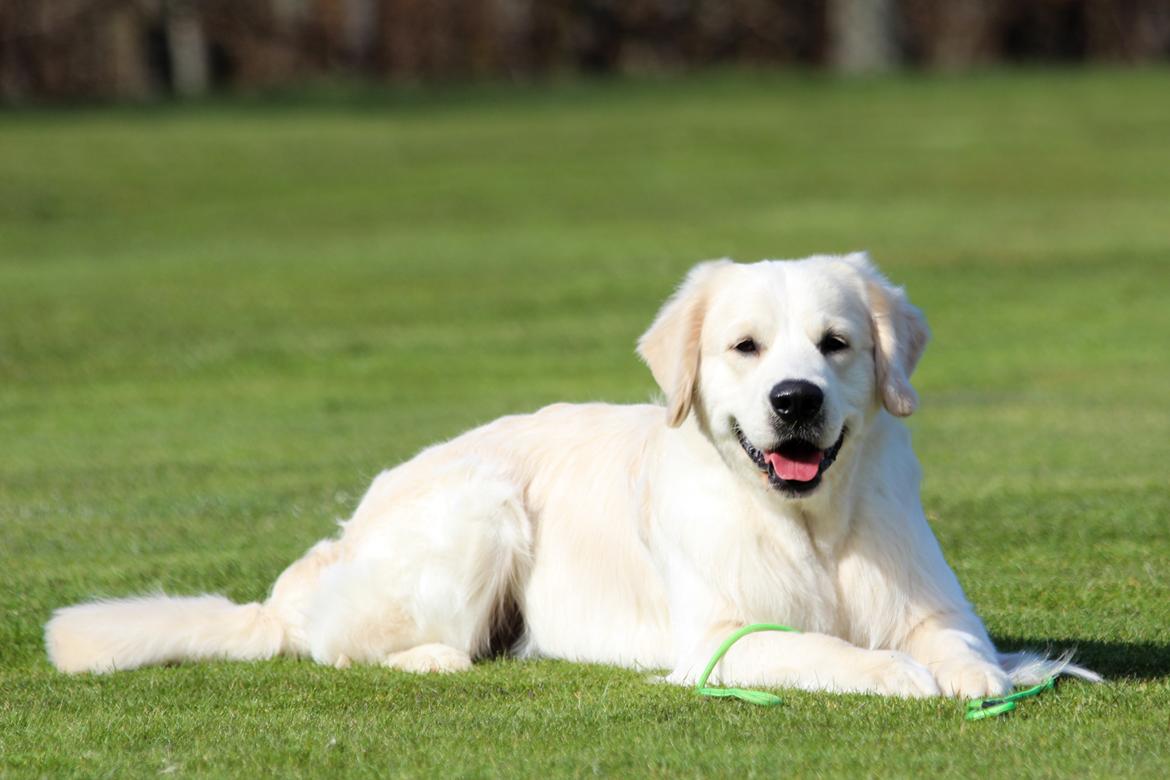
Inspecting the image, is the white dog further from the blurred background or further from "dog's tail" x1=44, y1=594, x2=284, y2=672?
the blurred background

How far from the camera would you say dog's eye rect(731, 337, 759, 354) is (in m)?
6.14

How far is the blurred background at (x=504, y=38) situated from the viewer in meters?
40.5

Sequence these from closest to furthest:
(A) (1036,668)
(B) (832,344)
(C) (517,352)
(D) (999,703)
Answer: (D) (999,703) → (A) (1036,668) → (B) (832,344) → (C) (517,352)

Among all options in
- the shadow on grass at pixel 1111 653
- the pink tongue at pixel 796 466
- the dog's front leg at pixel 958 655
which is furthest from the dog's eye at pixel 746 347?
the shadow on grass at pixel 1111 653

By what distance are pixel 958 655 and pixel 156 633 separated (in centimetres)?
296

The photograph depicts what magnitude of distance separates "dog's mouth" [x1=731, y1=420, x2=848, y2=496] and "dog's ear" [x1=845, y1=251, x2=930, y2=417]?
0.70ft

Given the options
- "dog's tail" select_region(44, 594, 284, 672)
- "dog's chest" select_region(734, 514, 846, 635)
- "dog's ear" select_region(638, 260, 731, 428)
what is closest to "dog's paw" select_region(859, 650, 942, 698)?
"dog's chest" select_region(734, 514, 846, 635)

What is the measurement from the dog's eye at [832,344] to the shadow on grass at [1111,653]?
1.30 m

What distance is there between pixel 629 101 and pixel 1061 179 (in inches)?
445

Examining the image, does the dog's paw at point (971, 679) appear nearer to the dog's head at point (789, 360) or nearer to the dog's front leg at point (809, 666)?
the dog's front leg at point (809, 666)

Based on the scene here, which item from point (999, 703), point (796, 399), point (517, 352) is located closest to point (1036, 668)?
point (999, 703)

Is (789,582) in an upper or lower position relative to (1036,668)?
upper

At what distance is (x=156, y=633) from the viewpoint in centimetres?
689

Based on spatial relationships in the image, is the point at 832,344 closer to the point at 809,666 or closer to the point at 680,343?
the point at 680,343
